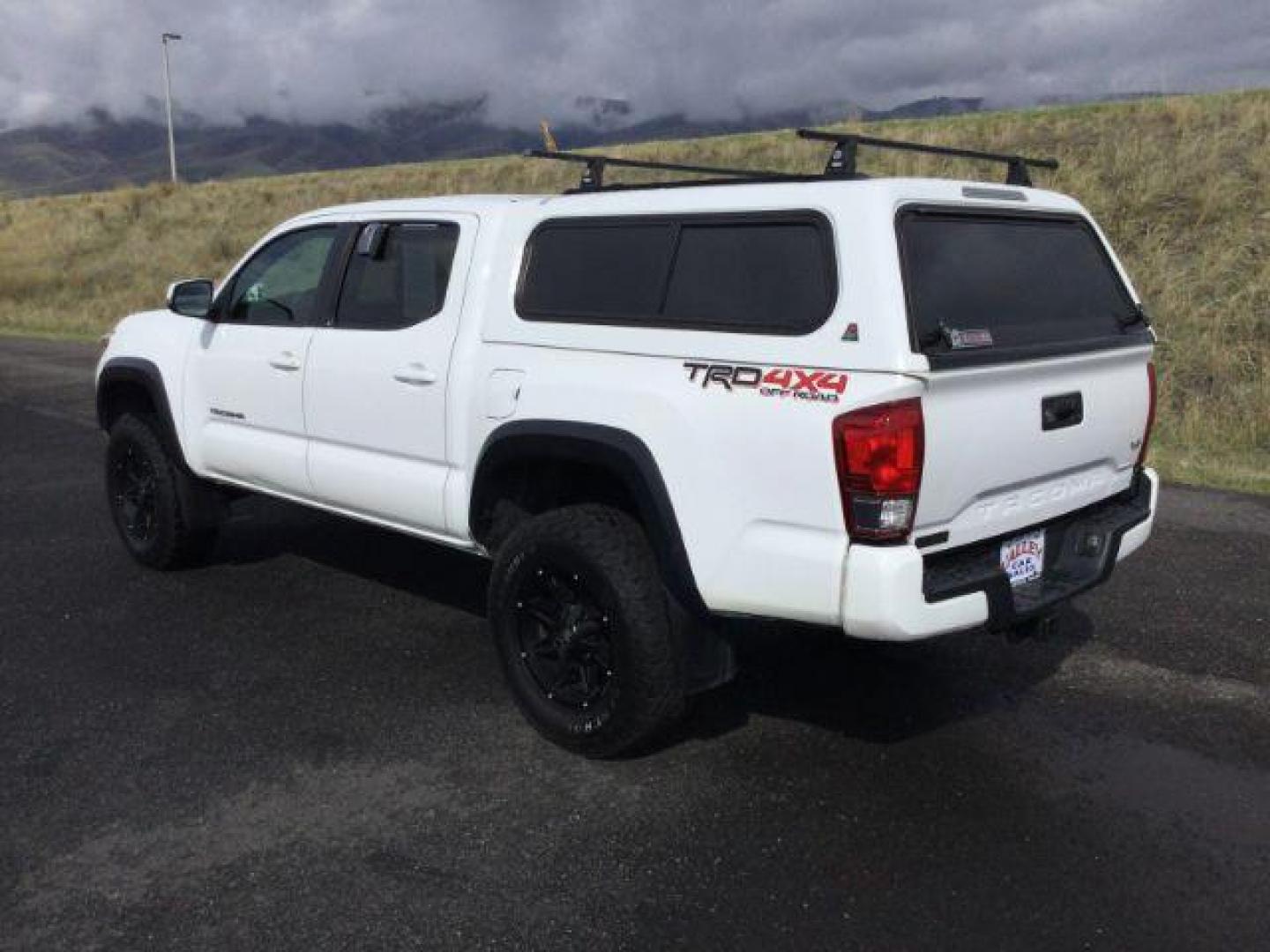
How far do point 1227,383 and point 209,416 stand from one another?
9.15 meters

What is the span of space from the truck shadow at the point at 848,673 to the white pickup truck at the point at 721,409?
48cm

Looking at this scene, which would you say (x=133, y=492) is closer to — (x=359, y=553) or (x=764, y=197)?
(x=359, y=553)

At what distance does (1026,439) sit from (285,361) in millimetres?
3148

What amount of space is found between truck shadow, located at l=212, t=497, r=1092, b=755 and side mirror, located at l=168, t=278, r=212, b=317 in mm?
1502

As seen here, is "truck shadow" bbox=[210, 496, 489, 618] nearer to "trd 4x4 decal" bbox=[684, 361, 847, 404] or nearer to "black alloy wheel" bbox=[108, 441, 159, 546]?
"black alloy wheel" bbox=[108, 441, 159, 546]

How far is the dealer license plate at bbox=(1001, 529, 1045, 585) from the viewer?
3.59m

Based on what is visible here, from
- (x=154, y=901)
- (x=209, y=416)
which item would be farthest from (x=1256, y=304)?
(x=154, y=901)

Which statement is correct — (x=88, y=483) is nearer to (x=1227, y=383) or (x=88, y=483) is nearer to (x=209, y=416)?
(x=209, y=416)

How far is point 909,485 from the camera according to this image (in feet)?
10.3

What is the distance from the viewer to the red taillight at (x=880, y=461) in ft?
10.1

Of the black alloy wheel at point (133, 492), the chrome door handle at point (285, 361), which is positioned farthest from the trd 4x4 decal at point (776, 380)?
the black alloy wheel at point (133, 492)

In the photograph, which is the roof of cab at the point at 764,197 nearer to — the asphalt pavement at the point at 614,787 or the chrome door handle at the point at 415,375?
the chrome door handle at the point at 415,375

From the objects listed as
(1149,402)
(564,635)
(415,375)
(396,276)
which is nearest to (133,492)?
(396,276)

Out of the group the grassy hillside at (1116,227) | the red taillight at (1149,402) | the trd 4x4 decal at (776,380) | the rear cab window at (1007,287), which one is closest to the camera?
the trd 4x4 decal at (776,380)
